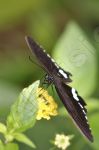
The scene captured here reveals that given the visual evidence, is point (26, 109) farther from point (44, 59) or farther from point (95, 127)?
point (95, 127)

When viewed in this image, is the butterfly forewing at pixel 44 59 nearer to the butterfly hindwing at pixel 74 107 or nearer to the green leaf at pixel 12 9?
the butterfly hindwing at pixel 74 107

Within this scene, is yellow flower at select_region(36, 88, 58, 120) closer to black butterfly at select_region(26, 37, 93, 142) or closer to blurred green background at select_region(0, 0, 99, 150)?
black butterfly at select_region(26, 37, 93, 142)

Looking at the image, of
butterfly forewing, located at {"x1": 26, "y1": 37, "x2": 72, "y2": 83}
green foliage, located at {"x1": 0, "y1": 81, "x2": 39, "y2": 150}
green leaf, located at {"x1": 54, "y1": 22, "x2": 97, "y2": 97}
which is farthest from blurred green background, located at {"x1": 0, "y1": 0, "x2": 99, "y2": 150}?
green foliage, located at {"x1": 0, "y1": 81, "x2": 39, "y2": 150}

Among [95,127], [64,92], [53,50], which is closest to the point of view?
[64,92]

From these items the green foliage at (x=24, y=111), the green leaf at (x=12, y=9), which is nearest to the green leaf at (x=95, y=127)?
the green foliage at (x=24, y=111)

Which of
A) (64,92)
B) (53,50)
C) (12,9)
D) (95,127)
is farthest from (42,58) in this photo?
(12,9)

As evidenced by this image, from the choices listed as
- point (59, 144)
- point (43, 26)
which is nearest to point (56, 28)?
point (43, 26)
